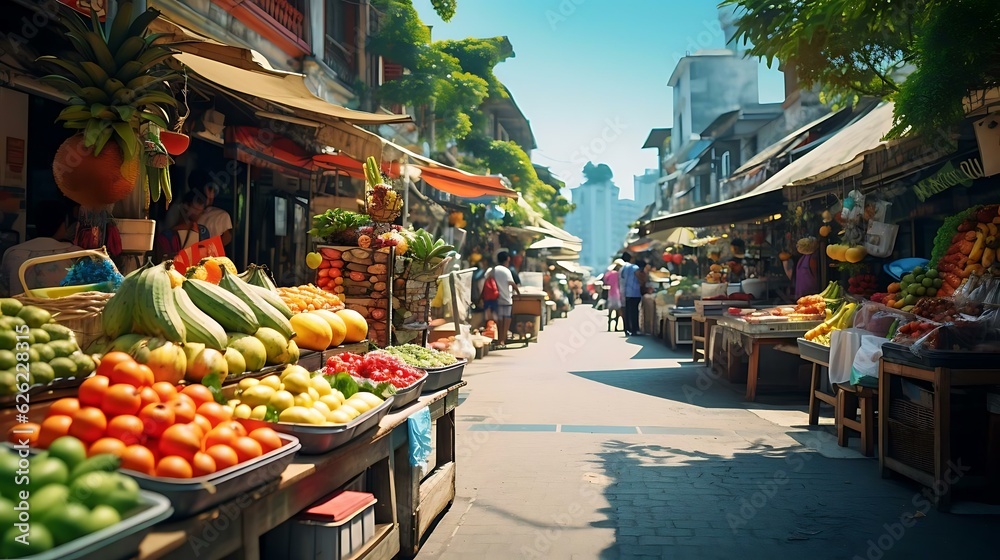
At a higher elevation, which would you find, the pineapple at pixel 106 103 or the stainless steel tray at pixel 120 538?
the pineapple at pixel 106 103

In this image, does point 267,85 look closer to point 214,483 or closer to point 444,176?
point 214,483

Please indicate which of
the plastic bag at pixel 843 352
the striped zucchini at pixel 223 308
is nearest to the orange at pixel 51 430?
the striped zucchini at pixel 223 308

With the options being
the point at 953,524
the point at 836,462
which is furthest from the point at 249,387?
the point at 836,462

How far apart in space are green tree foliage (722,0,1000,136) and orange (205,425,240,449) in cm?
548

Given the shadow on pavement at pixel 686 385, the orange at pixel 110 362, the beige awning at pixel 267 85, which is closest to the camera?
the orange at pixel 110 362

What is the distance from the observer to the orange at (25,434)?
246 cm

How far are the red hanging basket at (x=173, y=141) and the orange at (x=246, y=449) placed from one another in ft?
9.75

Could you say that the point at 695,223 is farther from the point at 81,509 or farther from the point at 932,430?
the point at 81,509

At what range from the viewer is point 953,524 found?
5.00 m

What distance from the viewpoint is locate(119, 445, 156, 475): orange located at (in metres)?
2.43

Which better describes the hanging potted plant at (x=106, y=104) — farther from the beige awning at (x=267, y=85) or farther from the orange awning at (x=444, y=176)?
the orange awning at (x=444, y=176)

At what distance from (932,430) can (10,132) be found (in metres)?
8.00

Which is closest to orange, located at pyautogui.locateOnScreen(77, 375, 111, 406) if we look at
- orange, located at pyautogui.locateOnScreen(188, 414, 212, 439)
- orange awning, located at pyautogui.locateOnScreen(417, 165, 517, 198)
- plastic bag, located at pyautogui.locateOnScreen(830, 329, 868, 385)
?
orange, located at pyautogui.locateOnScreen(188, 414, 212, 439)

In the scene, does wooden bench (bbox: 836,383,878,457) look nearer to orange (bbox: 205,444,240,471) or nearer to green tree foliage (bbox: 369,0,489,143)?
orange (bbox: 205,444,240,471)
